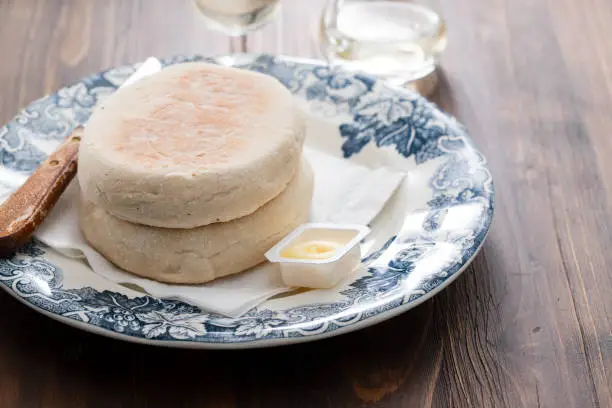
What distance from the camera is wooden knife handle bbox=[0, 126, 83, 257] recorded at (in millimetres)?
1360

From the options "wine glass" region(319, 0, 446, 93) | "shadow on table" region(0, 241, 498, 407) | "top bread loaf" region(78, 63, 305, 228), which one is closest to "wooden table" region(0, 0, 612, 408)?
"shadow on table" region(0, 241, 498, 407)

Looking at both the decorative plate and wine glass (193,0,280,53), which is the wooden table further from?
wine glass (193,0,280,53)

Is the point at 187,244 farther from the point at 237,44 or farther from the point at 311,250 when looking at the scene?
the point at 237,44

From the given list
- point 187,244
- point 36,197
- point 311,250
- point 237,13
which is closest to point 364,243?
point 311,250

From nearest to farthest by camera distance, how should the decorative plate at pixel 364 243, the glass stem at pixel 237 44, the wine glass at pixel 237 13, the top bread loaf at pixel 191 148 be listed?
the decorative plate at pixel 364 243
the top bread loaf at pixel 191 148
the wine glass at pixel 237 13
the glass stem at pixel 237 44

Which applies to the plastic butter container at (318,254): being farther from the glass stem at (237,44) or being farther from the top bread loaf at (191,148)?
the glass stem at (237,44)

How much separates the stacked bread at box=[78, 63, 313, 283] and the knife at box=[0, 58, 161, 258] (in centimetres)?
6

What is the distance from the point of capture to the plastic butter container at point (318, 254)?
4.38 feet

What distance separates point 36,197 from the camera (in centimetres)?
145

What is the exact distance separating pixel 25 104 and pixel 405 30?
0.86 meters

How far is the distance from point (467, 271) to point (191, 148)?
0.51 m

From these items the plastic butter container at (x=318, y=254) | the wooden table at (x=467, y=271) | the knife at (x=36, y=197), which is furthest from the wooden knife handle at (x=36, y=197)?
the plastic butter container at (x=318, y=254)

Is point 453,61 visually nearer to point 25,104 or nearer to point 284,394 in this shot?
point 25,104

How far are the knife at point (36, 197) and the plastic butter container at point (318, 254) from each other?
0.38 meters
